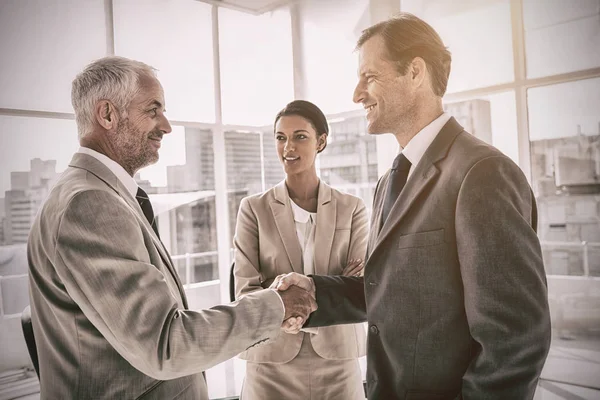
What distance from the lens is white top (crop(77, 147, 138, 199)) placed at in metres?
1.44

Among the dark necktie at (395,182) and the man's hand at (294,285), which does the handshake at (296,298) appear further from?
the dark necktie at (395,182)

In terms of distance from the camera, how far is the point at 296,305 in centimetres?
177

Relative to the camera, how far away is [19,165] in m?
4.09

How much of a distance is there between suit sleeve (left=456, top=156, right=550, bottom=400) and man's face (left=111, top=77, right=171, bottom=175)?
3.52ft

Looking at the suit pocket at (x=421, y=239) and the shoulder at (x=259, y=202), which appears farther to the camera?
the shoulder at (x=259, y=202)

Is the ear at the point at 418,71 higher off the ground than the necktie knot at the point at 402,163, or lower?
higher

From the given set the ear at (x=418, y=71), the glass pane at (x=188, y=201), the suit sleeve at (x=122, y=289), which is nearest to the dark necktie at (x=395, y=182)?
the ear at (x=418, y=71)

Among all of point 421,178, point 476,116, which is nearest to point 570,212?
point 476,116

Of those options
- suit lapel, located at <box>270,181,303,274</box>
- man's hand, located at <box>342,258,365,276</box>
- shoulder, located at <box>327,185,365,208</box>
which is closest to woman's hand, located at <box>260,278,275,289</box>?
suit lapel, located at <box>270,181,303,274</box>

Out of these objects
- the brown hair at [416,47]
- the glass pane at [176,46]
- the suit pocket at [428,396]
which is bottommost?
the suit pocket at [428,396]

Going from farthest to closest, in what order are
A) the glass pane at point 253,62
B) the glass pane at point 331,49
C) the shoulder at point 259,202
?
the glass pane at point 253,62 → the glass pane at point 331,49 → the shoulder at point 259,202

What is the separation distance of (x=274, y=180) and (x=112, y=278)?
5.51 m

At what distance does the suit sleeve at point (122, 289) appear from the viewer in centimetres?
116

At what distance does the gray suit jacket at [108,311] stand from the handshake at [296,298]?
382mm
